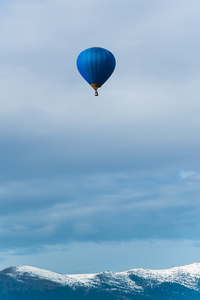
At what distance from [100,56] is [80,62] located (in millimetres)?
5897

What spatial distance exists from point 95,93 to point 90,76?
18.1 feet

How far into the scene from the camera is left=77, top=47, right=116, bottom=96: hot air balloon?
515 feet

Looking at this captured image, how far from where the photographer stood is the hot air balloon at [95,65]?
157m

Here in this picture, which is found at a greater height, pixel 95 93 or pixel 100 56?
pixel 100 56

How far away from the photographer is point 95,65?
157625mm

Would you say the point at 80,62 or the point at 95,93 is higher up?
the point at 80,62

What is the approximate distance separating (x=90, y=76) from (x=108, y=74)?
550 cm

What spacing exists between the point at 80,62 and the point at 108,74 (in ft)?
28.2

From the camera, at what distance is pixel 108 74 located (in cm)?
15912

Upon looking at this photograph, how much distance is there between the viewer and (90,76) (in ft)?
515

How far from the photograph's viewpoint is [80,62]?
160 m

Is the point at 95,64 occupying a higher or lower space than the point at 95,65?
higher

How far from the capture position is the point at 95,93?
154875 millimetres

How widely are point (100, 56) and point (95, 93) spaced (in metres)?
11.4
